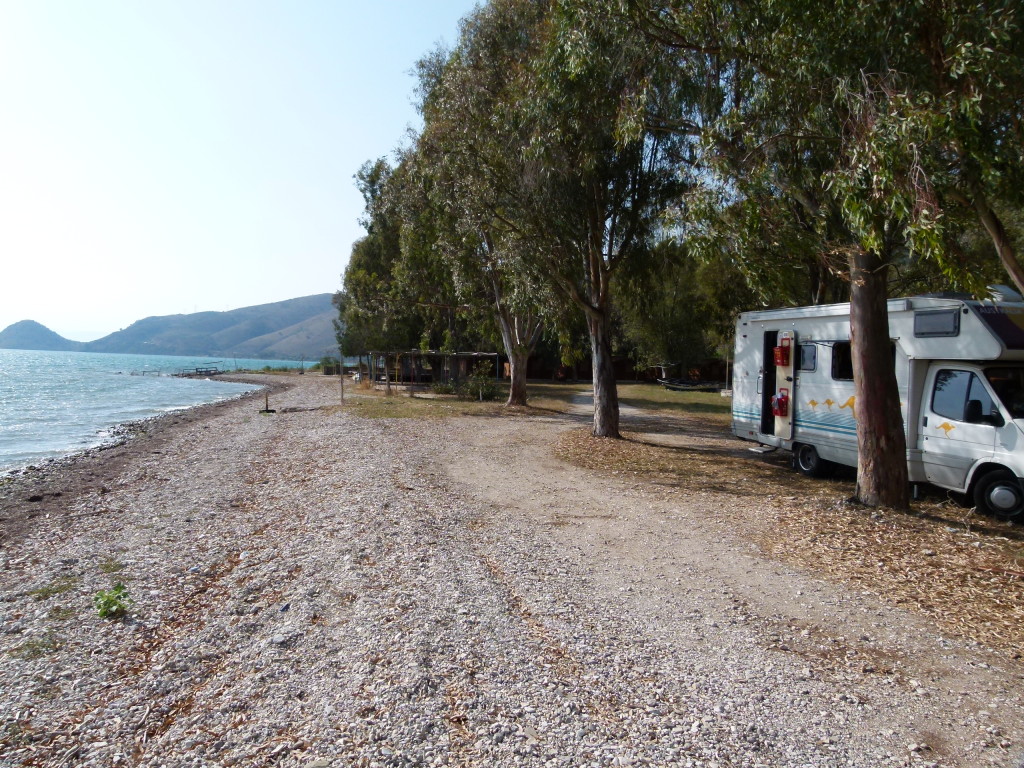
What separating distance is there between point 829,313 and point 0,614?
1167 centimetres

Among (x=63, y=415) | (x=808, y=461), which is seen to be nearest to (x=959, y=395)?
→ (x=808, y=461)

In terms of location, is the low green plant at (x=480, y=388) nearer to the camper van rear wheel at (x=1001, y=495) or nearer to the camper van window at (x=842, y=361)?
the camper van window at (x=842, y=361)

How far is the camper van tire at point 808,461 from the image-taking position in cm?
1205

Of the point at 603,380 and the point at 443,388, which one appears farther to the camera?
the point at 443,388

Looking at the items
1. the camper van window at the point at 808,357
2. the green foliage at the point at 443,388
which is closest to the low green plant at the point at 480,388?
the green foliage at the point at 443,388

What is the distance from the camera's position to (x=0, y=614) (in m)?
5.93

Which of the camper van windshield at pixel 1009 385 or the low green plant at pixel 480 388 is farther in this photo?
the low green plant at pixel 480 388

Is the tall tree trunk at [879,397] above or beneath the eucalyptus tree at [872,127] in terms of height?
beneath

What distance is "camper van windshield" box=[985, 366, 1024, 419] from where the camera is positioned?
8.67 m

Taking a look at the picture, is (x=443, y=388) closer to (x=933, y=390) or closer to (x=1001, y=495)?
(x=933, y=390)

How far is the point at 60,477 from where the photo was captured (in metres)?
15.1

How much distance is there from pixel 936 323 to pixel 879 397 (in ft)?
5.53

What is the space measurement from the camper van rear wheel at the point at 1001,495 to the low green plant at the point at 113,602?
9.87m

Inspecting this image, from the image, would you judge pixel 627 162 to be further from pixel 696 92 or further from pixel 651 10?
pixel 651 10
